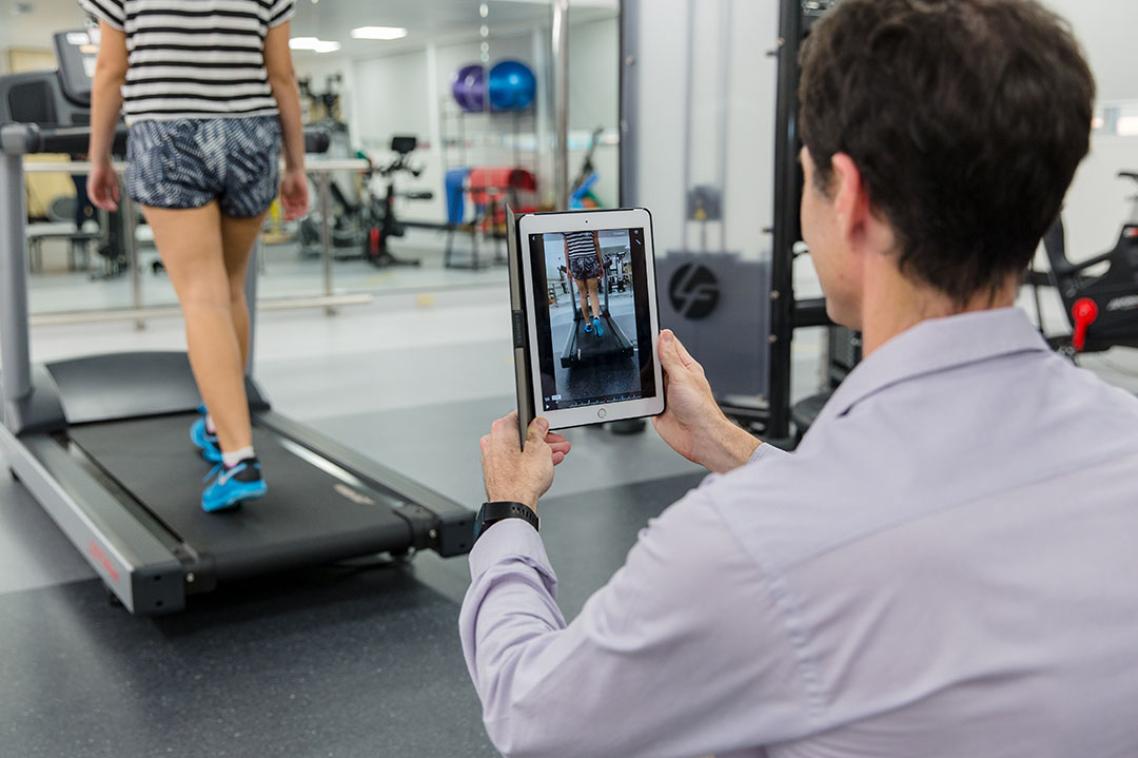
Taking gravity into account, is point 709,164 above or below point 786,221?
above

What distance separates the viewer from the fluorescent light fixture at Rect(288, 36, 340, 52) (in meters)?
7.47

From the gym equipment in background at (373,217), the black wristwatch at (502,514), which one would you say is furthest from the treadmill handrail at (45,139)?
the gym equipment in background at (373,217)

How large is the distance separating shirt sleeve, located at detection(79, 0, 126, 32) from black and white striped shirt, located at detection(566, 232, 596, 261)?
1.82 metres

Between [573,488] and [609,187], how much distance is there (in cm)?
562

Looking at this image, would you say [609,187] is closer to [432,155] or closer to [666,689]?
[432,155]

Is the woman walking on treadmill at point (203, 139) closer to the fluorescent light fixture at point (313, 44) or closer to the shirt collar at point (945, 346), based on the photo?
the shirt collar at point (945, 346)

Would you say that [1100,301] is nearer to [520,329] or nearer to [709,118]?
[709,118]

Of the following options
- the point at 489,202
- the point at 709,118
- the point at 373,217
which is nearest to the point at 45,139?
the point at 709,118

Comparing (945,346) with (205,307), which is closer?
(945,346)

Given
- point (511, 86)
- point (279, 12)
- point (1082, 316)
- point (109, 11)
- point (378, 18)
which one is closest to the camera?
point (109, 11)

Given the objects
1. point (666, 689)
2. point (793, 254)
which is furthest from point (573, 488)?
point (666, 689)

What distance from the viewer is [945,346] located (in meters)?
0.74

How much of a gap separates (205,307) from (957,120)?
2.29m

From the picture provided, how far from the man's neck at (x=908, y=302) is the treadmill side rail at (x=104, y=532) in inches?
73.9
